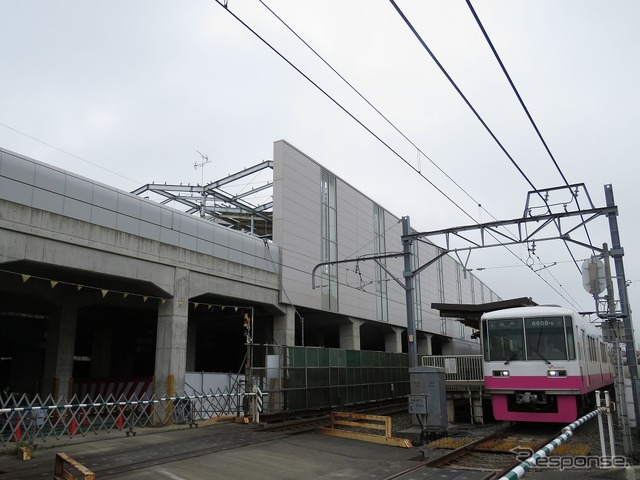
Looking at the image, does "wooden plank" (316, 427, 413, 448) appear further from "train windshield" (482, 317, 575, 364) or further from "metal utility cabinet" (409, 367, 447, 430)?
"train windshield" (482, 317, 575, 364)

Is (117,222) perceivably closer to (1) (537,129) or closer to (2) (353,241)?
(1) (537,129)

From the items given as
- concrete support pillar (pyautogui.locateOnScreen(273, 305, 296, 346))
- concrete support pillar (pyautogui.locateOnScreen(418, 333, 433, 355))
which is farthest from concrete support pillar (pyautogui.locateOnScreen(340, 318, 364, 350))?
concrete support pillar (pyautogui.locateOnScreen(418, 333, 433, 355))

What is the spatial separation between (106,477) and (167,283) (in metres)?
12.0

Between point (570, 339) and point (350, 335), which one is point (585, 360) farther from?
point (350, 335)

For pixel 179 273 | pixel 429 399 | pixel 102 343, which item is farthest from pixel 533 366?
pixel 102 343

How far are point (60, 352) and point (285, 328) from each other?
36.5 feet

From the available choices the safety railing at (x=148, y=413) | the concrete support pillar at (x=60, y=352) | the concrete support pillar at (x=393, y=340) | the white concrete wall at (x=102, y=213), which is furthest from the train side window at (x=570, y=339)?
the concrete support pillar at (x=393, y=340)

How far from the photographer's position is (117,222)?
19.6 metres

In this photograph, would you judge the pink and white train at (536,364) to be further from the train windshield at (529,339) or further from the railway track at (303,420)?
the railway track at (303,420)

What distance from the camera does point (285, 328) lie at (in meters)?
28.5

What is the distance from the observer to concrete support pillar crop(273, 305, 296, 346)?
93.1 ft

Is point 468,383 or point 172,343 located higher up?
point 172,343

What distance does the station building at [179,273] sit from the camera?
17797 millimetres

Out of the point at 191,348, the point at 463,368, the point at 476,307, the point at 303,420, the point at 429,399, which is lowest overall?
the point at 303,420
